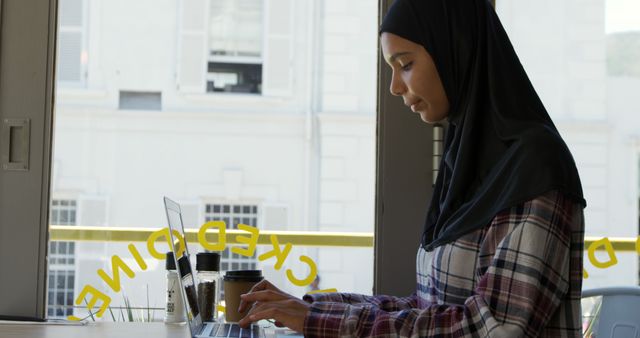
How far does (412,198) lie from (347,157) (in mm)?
255

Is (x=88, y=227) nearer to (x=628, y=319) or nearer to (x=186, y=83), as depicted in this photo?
(x=186, y=83)

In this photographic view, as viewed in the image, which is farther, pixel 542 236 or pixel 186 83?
pixel 186 83

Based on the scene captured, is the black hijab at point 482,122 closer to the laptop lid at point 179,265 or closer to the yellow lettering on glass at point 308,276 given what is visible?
the laptop lid at point 179,265

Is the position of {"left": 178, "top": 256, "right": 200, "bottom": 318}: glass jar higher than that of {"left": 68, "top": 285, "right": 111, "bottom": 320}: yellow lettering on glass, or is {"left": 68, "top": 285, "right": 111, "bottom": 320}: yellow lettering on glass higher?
{"left": 178, "top": 256, "right": 200, "bottom": 318}: glass jar

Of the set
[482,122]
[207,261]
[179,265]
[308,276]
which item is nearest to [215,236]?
[308,276]

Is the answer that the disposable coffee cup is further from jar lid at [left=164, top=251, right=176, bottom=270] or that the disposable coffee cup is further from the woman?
jar lid at [left=164, top=251, right=176, bottom=270]

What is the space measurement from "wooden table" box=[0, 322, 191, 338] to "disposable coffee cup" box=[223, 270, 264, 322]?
103 mm

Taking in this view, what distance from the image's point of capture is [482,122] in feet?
4.36

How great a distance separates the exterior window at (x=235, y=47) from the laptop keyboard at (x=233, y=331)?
3.13 ft

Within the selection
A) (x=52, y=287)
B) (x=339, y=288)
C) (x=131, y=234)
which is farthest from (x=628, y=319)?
(x=52, y=287)

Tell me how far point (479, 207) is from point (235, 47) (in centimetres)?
138

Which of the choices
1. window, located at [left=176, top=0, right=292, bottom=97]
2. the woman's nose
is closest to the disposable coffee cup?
the woman's nose

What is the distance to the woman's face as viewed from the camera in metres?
1.37

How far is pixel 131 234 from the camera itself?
7.28 ft
